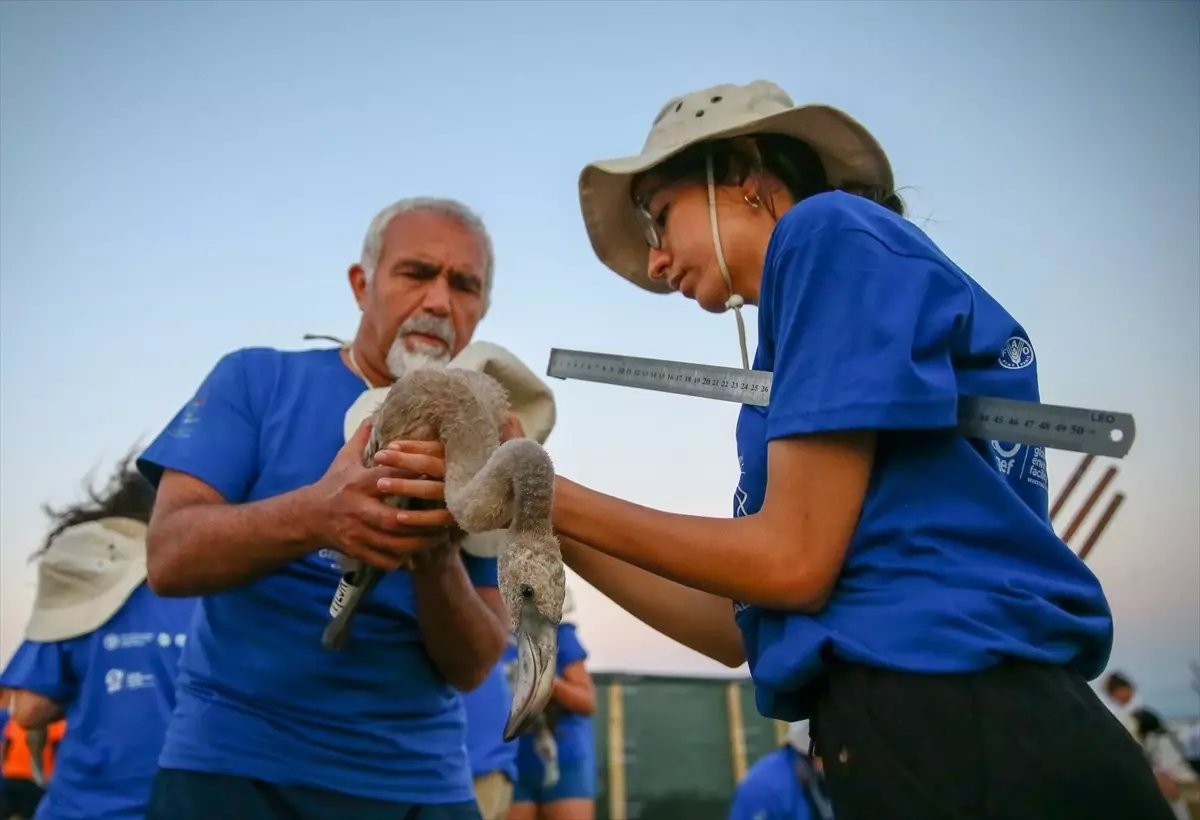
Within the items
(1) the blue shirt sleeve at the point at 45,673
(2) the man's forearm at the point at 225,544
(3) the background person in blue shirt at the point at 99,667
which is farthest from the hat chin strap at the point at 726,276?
(1) the blue shirt sleeve at the point at 45,673

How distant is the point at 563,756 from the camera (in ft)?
18.6

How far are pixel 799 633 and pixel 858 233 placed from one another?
64 cm

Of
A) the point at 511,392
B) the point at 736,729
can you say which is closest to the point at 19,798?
the point at 511,392

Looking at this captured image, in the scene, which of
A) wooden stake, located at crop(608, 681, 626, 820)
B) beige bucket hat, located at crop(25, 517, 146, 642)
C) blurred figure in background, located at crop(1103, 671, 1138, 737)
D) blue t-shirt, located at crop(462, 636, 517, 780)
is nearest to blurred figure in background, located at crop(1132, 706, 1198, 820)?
blurred figure in background, located at crop(1103, 671, 1138, 737)

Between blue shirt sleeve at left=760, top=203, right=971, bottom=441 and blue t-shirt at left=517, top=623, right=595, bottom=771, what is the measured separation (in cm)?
443

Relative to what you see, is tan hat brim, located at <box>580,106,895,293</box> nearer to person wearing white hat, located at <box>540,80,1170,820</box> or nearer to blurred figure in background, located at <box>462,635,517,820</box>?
person wearing white hat, located at <box>540,80,1170,820</box>

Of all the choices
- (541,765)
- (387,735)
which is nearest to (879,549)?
(387,735)

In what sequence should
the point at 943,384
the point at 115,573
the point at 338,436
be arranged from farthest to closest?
1. the point at 115,573
2. the point at 338,436
3. the point at 943,384

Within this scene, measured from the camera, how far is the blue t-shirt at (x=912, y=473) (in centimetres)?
128

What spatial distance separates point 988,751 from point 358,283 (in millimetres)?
A: 2326

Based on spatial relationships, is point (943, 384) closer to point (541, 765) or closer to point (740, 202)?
point (740, 202)

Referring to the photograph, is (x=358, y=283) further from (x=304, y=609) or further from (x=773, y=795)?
(x=773, y=795)

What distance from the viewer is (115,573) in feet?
13.3

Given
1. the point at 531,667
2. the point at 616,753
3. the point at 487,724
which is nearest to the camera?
the point at 531,667
